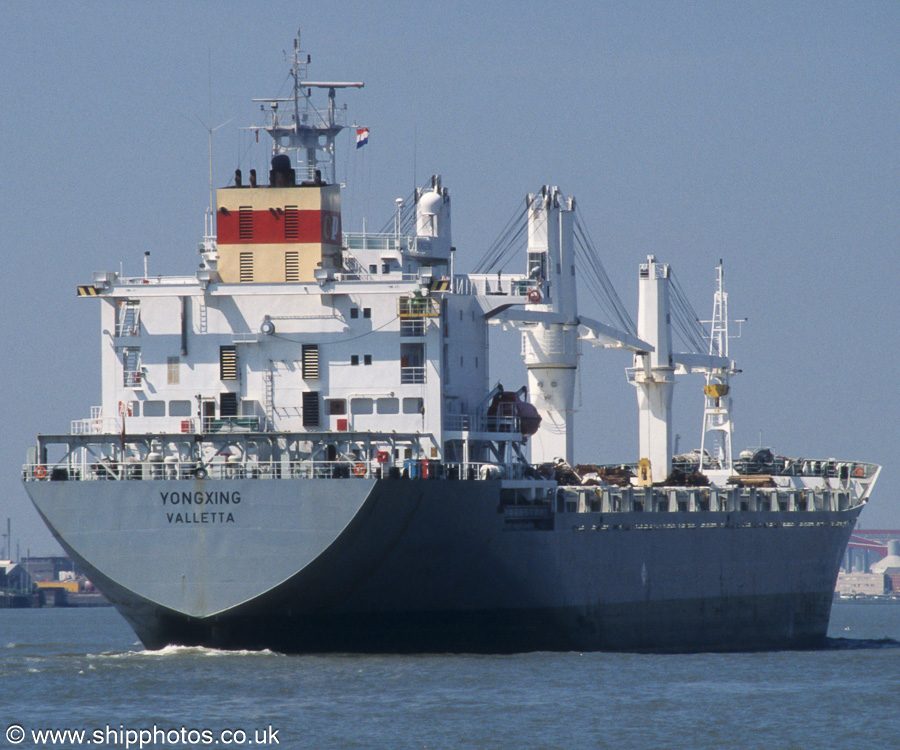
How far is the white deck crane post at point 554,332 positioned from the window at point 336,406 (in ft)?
45.5

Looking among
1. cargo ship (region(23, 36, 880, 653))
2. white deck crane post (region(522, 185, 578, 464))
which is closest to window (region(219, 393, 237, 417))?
cargo ship (region(23, 36, 880, 653))

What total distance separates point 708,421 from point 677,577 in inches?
650

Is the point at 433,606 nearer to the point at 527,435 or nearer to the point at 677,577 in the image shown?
the point at 527,435

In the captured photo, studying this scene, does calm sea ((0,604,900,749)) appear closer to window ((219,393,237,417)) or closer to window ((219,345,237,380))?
window ((219,393,237,417))

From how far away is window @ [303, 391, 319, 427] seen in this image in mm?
41219

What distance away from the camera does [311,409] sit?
41250mm

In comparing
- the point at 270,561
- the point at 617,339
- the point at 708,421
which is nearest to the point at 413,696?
the point at 270,561

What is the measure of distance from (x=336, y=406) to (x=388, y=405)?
118cm

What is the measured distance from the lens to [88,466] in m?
39.2

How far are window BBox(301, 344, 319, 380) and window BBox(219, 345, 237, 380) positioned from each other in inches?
62.2

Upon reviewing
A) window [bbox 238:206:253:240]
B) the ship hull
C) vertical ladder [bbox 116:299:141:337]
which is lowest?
the ship hull

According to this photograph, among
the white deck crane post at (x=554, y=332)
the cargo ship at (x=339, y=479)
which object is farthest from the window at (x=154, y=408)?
the white deck crane post at (x=554, y=332)

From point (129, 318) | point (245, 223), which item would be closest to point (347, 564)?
point (129, 318)

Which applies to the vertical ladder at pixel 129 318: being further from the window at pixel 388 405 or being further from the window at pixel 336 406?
the window at pixel 388 405
